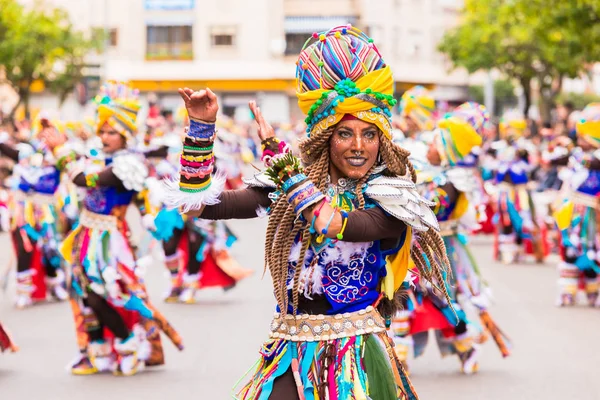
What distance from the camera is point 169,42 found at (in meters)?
67.9

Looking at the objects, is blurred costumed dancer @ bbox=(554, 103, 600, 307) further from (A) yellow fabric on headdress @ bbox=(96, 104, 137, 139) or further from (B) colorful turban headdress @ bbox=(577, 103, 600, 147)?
(A) yellow fabric on headdress @ bbox=(96, 104, 137, 139)

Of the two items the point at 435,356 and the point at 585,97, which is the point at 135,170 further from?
the point at 585,97

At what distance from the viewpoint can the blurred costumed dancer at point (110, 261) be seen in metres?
9.08

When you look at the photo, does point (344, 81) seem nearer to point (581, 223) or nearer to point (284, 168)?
point (284, 168)

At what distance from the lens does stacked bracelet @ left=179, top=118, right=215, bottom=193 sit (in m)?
4.72

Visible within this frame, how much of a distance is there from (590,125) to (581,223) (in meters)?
1.17

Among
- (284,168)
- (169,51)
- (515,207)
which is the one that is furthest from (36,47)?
(284,168)

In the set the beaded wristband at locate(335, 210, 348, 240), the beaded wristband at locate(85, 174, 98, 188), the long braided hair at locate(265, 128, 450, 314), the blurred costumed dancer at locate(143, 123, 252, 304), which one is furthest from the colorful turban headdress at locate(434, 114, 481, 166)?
the blurred costumed dancer at locate(143, 123, 252, 304)

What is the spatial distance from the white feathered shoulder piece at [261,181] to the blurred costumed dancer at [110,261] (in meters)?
4.03

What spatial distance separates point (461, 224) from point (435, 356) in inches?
59.1

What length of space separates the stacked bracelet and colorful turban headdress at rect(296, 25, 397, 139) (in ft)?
1.67

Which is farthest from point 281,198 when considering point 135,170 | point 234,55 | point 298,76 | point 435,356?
point 234,55

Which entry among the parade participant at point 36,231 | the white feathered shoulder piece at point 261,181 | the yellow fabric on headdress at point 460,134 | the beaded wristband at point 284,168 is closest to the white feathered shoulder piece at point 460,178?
the yellow fabric on headdress at point 460,134

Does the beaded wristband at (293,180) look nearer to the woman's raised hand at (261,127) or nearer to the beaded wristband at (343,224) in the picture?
the beaded wristband at (343,224)
